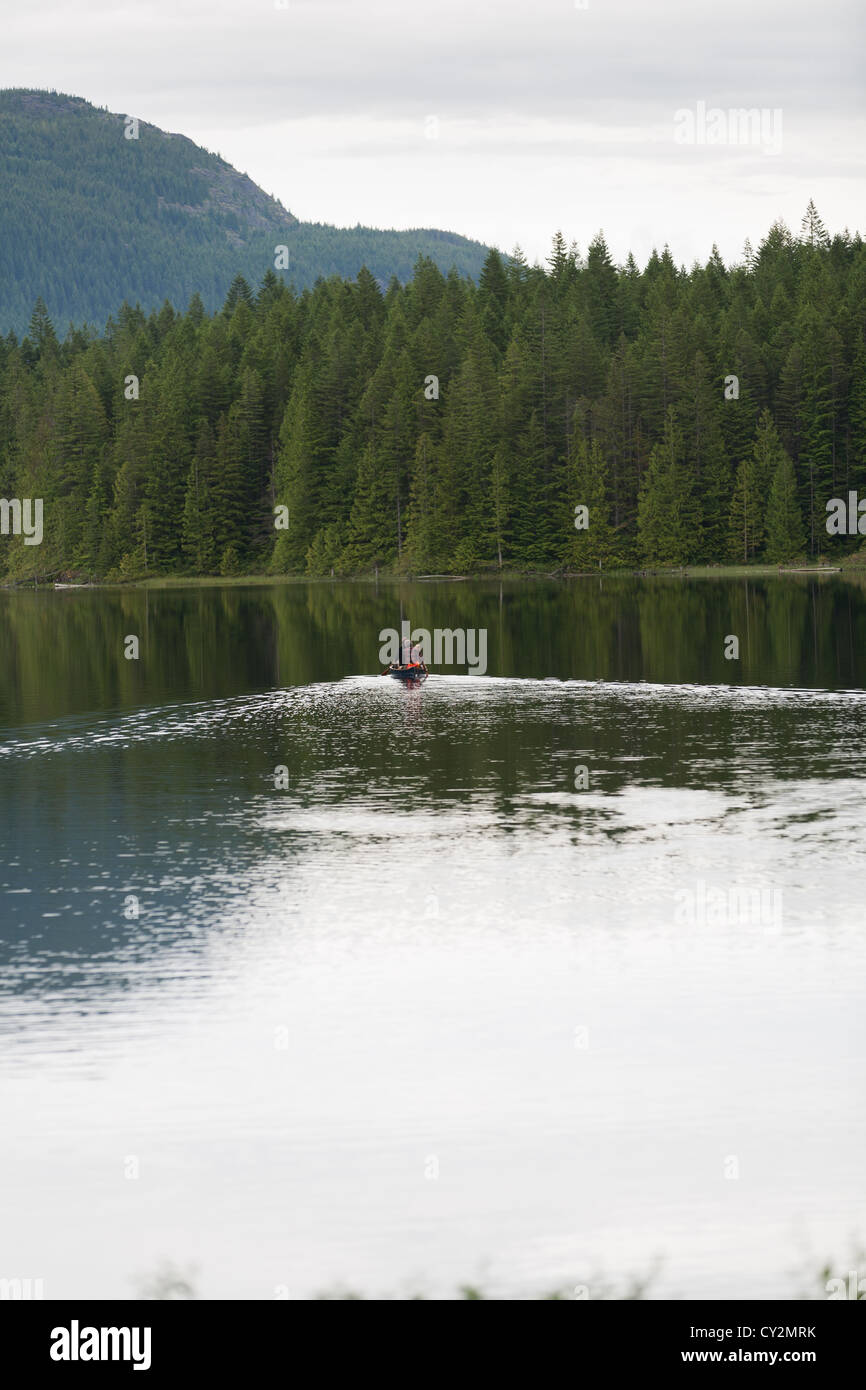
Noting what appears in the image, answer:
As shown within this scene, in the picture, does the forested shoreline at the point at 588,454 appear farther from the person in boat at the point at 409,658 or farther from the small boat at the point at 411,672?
the small boat at the point at 411,672

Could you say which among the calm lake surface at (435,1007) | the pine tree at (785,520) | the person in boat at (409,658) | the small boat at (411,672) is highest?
the pine tree at (785,520)

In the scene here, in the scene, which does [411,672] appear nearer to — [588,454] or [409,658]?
[409,658]

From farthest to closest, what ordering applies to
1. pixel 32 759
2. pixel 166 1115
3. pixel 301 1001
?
pixel 32 759
pixel 301 1001
pixel 166 1115

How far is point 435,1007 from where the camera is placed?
21.9 metres

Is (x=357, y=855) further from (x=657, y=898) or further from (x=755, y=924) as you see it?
(x=755, y=924)

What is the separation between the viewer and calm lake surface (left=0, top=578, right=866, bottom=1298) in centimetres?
1506

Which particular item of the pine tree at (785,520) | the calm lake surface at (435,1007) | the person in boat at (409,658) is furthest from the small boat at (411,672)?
the pine tree at (785,520)

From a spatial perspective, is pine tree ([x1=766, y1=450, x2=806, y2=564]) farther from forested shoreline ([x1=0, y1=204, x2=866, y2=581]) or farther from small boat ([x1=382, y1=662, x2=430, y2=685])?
small boat ([x1=382, y1=662, x2=430, y2=685])

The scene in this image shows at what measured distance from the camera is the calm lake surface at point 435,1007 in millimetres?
15062

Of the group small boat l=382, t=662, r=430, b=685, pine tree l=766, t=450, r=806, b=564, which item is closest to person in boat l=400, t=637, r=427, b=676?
small boat l=382, t=662, r=430, b=685

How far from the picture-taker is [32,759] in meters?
45.8

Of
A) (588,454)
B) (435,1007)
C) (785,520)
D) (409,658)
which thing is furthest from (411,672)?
(588,454)

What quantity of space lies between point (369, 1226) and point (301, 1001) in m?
7.37
